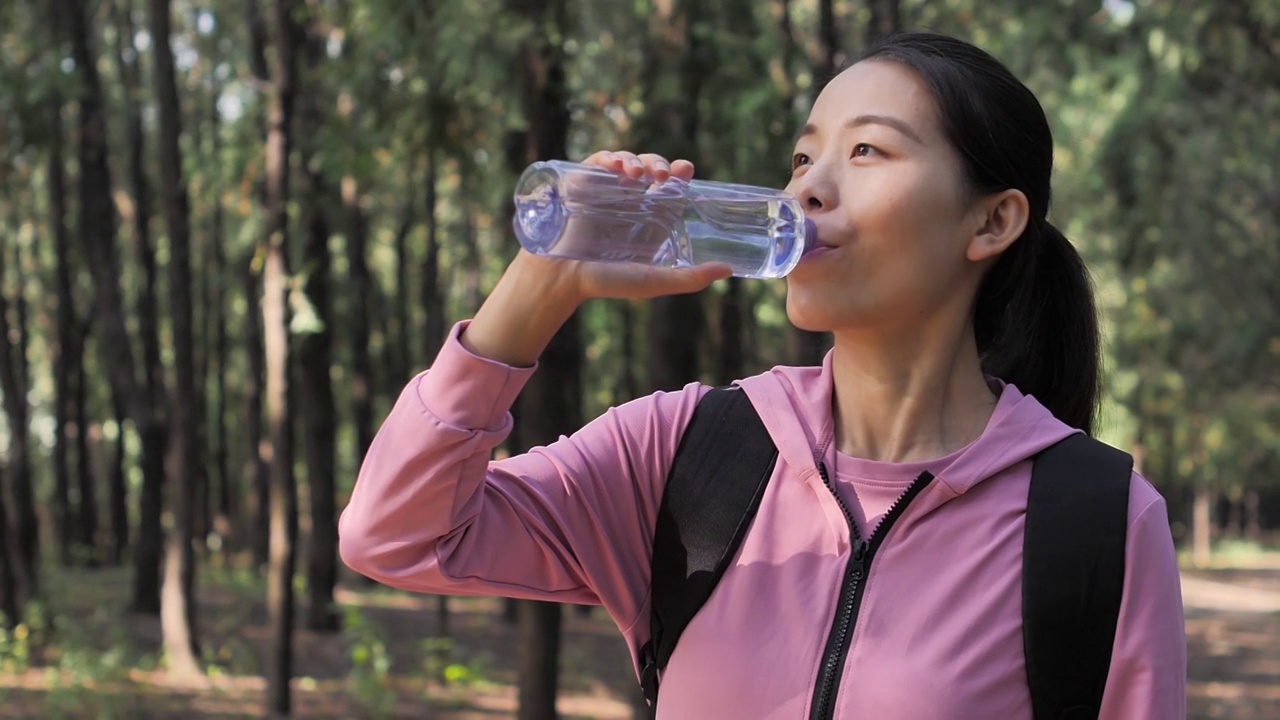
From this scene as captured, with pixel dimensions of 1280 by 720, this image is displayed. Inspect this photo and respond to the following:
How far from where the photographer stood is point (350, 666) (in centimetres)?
1498

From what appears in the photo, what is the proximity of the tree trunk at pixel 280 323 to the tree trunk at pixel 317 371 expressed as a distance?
0.25 m

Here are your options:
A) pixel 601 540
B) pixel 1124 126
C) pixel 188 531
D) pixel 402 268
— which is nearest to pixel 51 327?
pixel 402 268

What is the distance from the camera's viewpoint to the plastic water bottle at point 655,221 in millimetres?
1955

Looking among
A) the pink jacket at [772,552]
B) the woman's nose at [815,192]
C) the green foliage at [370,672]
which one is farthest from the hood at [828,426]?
the green foliage at [370,672]

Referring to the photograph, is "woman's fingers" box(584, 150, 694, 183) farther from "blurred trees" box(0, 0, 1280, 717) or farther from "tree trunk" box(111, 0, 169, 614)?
"tree trunk" box(111, 0, 169, 614)

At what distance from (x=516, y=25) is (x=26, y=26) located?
371 inches

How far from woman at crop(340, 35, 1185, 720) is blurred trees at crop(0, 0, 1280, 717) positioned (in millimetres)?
254

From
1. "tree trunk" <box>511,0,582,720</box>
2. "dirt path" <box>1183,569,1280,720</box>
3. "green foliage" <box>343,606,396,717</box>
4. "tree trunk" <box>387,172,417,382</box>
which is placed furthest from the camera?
"tree trunk" <box>387,172,417,382</box>

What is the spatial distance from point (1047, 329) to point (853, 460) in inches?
20.4

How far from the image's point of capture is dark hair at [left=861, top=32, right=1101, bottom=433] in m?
2.11

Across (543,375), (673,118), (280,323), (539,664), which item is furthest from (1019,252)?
(280,323)

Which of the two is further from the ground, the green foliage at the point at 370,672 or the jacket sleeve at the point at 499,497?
the jacket sleeve at the point at 499,497

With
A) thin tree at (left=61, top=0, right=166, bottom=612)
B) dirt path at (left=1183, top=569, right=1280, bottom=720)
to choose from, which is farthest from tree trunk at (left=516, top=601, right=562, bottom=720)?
dirt path at (left=1183, top=569, right=1280, bottom=720)

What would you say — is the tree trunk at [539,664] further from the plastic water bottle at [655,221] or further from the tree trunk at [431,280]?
the tree trunk at [431,280]
